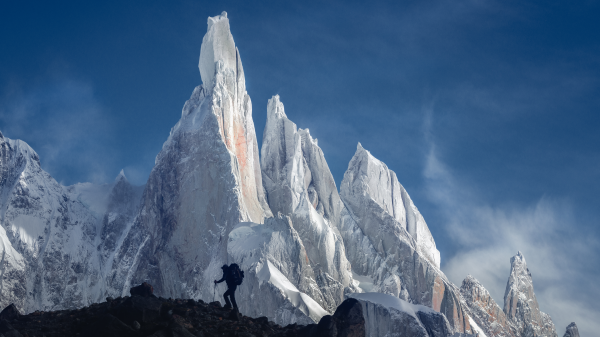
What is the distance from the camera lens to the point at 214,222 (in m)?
79.0

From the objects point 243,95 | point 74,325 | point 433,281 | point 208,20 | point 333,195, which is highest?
point 208,20

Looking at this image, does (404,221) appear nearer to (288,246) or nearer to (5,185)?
(288,246)

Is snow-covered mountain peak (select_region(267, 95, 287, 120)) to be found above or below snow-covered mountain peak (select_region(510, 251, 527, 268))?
above

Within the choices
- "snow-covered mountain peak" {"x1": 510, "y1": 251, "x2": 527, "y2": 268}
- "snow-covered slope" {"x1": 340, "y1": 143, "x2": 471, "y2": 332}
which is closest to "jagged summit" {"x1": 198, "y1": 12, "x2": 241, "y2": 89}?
"snow-covered slope" {"x1": 340, "y1": 143, "x2": 471, "y2": 332}

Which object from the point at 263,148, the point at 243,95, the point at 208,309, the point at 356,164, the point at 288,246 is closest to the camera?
the point at 208,309

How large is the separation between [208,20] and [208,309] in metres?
76.0

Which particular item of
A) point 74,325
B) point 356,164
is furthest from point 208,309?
point 356,164

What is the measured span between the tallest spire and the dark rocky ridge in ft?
228

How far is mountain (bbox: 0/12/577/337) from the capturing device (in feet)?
242

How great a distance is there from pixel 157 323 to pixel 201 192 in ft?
193

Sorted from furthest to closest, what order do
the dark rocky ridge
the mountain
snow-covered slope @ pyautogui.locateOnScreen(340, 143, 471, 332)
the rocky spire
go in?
snow-covered slope @ pyautogui.locateOnScreen(340, 143, 471, 332) → the rocky spire → the mountain → the dark rocky ridge

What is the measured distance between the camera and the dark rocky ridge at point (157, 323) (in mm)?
21984

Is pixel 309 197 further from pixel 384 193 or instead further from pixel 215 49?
pixel 215 49

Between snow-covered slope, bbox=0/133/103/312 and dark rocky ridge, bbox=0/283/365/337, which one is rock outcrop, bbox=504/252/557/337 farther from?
dark rocky ridge, bbox=0/283/365/337
